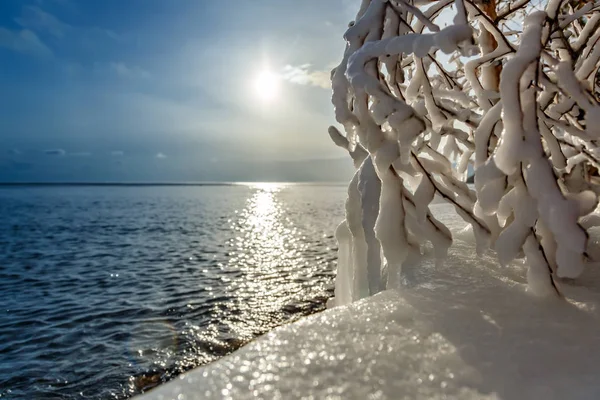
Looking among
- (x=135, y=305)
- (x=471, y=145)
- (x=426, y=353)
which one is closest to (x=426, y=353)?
(x=426, y=353)

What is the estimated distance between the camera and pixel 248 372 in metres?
1.56

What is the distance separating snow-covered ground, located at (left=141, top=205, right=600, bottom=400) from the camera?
145cm

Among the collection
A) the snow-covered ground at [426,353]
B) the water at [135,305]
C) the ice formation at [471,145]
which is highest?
the ice formation at [471,145]

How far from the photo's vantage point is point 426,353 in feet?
5.47

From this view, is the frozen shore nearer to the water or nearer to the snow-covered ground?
the snow-covered ground

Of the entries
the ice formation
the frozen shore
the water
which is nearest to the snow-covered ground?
the frozen shore

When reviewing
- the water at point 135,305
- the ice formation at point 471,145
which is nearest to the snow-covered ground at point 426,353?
the ice formation at point 471,145

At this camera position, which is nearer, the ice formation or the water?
the ice formation

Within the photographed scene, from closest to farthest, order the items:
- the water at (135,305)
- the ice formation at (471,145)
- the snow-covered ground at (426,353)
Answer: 1. the snow-covered ground at (426,353)
2. the ice formation at (471,145)
3. the water at (135,305)

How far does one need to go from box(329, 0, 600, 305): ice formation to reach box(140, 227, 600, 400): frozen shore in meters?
0.24

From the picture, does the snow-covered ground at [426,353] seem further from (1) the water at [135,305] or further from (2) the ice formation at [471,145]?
(1) the water at [135,305]

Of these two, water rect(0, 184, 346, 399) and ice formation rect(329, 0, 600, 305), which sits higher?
ice formation rect(329, 0, 600, 305)

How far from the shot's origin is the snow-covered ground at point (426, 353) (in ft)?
4.76

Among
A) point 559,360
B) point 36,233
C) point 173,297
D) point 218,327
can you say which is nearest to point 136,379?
point 218,327
